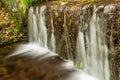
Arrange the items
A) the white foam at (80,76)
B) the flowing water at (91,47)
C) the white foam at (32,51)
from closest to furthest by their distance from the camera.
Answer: the flowing water at (91,47) < the white foam at (80,76) < the white foam at (32,51)

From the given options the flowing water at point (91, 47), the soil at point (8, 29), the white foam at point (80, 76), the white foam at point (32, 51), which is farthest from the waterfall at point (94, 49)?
the soil at point (8, 29)

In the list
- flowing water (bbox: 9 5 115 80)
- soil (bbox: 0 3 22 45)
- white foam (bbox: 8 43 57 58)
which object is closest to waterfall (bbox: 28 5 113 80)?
flowing water (bbox: 9 5 115 80)

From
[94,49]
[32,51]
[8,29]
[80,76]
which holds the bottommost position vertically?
[80,76]

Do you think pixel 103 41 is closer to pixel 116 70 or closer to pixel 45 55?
pixel 116 70

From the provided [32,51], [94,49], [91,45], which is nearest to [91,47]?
[91,45]

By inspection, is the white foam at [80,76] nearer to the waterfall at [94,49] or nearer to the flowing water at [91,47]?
the flowing water at [91,47]

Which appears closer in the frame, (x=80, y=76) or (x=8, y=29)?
(x=80, y=76)

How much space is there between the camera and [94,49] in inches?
225

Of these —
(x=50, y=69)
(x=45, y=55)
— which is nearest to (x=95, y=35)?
(x=50, y=69)

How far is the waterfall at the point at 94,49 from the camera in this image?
530cm

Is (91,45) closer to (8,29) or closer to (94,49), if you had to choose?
(94,49)

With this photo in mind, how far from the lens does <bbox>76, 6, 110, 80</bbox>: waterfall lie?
5.30 metres

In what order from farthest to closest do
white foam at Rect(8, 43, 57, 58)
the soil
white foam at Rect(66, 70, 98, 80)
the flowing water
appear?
the soil, white foam at Rect(8, 43, 57, 58), white foam at Rect(66, 70, 98, 80), the flowing water

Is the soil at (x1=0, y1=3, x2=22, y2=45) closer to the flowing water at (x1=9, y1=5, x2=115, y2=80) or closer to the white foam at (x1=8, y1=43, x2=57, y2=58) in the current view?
the white foam at (x1=8, y1=43, x2=57, y2=58)
